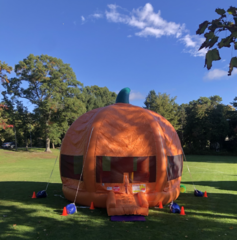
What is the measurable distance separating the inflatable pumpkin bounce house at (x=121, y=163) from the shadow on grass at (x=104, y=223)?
57cm

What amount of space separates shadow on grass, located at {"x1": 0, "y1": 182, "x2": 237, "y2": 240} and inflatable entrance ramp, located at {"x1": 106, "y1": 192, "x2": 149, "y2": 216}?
31 centimetres

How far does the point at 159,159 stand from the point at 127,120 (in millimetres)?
1814

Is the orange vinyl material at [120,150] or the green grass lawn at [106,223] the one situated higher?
the orange vinyl material at [120,150]

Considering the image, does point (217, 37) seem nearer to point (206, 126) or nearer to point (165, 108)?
point (165, 108)

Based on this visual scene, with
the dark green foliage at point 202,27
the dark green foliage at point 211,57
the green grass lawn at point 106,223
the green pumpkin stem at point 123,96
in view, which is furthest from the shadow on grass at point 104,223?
the green pumpkin stem at point 123,96

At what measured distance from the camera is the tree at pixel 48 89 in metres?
35.9

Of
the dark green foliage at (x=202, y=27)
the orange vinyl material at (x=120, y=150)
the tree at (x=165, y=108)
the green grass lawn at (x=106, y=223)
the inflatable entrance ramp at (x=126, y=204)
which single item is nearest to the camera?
the dark green foliage at (x=202, y=27)

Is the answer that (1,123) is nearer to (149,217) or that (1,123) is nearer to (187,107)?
(149,217)

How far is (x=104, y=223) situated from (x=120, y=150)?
2356mm

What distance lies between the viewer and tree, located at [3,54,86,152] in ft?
118

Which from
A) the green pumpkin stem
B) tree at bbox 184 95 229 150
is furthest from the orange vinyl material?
tree at bbox 184 95 229 150

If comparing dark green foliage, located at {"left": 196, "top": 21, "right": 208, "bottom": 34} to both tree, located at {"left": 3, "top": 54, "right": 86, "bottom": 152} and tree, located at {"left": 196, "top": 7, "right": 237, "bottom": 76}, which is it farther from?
tree, located at {"left": 3, "top": 54, "right": 86, "bottom": 152}

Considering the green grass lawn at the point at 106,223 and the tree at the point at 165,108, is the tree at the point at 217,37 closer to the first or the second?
the green grass lawn at the point at 106,223

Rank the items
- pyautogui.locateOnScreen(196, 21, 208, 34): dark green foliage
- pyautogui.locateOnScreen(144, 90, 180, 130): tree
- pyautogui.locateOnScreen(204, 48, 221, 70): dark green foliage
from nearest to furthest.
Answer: pyautogui.locateOnScreen(204, 48, 221, 70): dark green foliage
pyautogui.locateOnScreen(196, 21, 208, 34): dark green foliage
pyautogui.locateOnScreen(144, 90, 180, 130): tree
